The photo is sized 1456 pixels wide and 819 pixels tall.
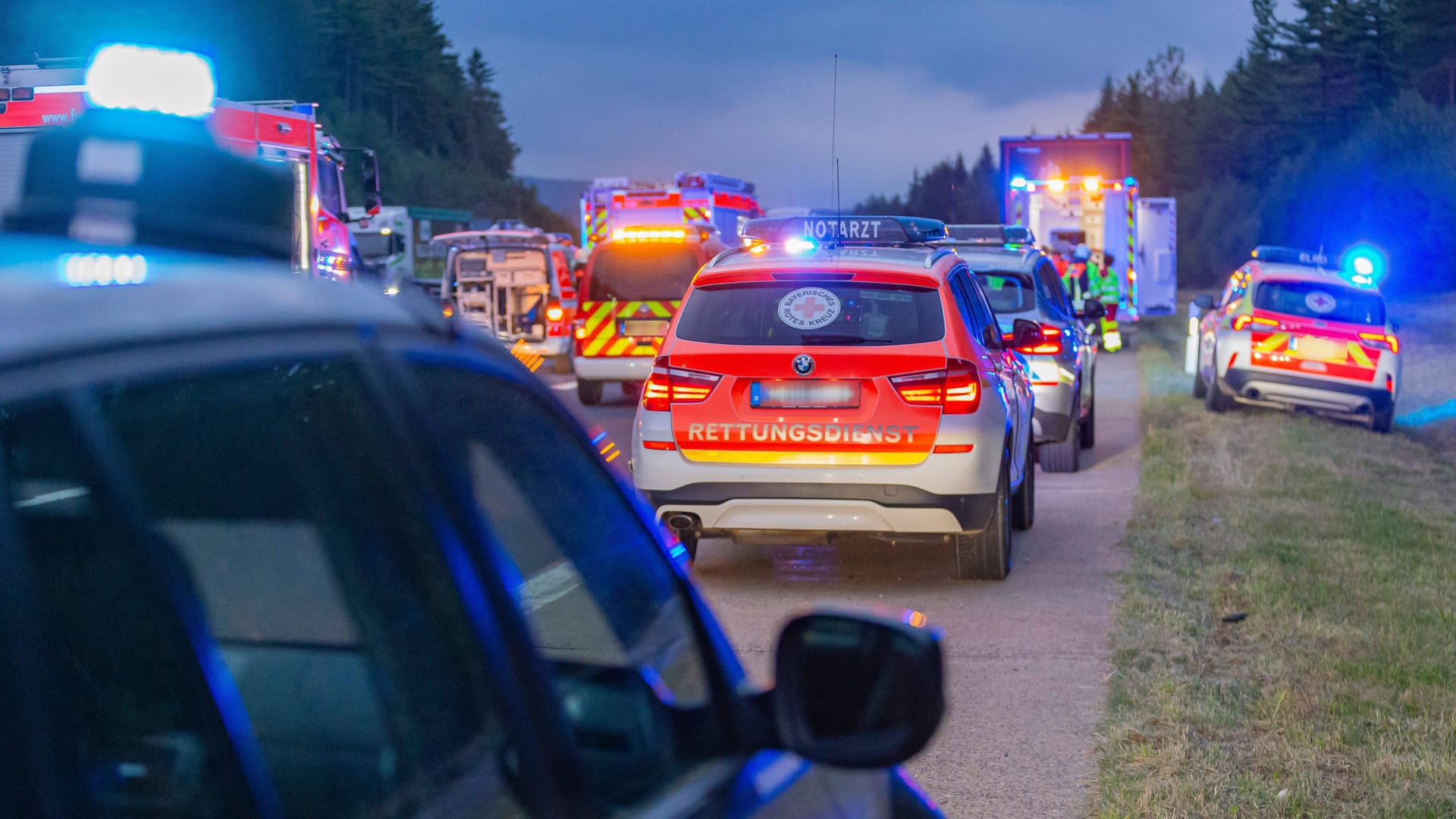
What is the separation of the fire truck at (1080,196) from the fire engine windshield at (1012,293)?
58.2 feet

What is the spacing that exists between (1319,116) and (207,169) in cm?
8871

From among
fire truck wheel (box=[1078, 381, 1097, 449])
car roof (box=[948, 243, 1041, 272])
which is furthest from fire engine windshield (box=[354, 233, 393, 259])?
fire truck wheel (box=[1078, 381, 1097, 449])

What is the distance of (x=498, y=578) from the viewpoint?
1669mm

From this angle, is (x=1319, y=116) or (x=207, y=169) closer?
(x=207, y=169)

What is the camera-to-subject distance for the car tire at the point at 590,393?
18875 millimetres

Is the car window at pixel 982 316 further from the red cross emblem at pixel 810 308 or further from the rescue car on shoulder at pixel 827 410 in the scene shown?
the red cross emblem at pixel 810 308

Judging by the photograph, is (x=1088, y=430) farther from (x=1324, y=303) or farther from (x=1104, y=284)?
(x=1104, y=284)

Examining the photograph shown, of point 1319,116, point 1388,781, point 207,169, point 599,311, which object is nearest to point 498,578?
point 207,169

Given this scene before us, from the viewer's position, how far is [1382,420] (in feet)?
52.9

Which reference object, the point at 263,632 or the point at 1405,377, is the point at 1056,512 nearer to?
the point at 263,632

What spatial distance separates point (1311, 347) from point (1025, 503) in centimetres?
760

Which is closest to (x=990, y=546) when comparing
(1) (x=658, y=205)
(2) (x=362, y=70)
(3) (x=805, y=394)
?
(3) (x=805, y=394)

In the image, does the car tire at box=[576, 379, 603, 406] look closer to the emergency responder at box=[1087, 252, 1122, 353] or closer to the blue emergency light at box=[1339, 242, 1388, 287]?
the blue emergency light at box=[1339, 242, 1388, 287]

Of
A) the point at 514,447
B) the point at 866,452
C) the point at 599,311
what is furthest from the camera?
the point at 599,311
